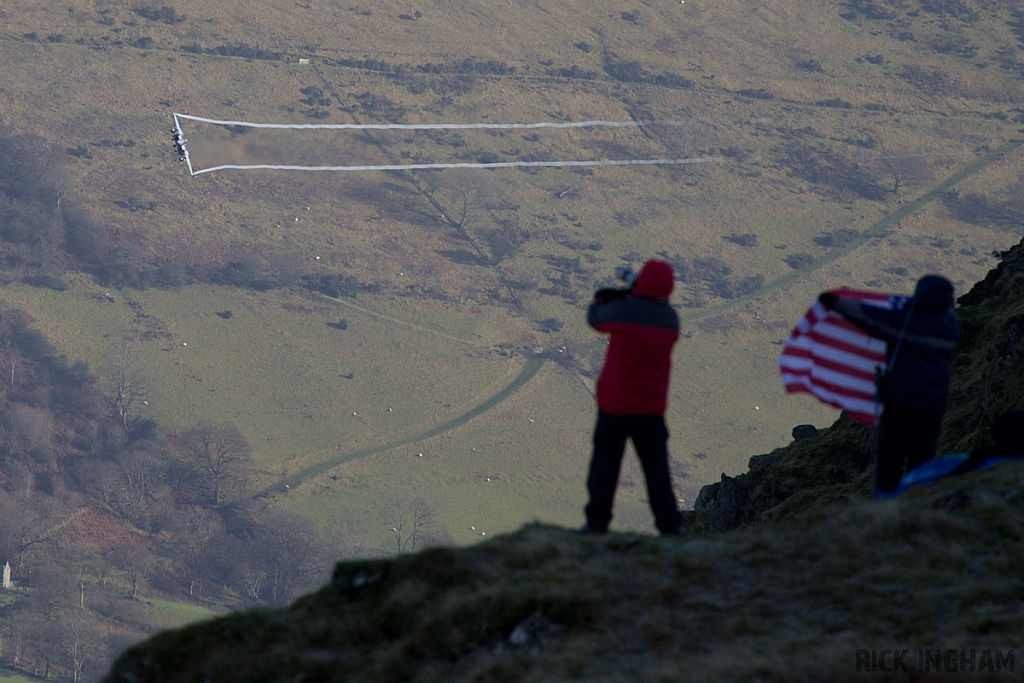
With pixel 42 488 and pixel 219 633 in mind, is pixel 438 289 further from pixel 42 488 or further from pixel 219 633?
pixel 219 633

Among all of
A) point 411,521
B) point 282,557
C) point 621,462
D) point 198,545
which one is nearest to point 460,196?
point 198,545


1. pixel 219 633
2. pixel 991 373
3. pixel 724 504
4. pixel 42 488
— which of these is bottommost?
pixel 42 488

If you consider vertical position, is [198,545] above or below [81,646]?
above

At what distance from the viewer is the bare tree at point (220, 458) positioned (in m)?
122

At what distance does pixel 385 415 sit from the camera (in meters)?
128

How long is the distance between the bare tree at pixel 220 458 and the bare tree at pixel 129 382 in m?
9.32

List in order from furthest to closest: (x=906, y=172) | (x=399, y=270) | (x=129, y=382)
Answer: (x=906, y=172), (x=399, y=270), (x=129, y=382)

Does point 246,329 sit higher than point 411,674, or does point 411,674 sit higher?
point 411,674

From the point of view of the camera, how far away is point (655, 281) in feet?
36.3

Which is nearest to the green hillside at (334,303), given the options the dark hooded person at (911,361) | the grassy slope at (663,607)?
the dark hooded person at (911,361)

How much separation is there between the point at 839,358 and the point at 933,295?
4.78 feet

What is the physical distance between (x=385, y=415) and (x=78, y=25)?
10826 cm

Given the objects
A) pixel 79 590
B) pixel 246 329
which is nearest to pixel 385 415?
pixel 246 329

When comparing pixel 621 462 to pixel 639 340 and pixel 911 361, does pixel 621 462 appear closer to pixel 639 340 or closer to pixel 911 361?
pixel 639 340
